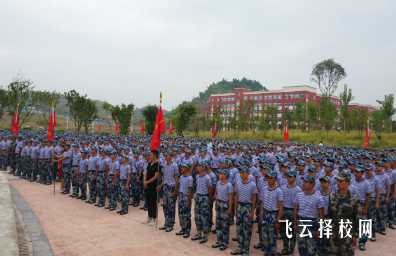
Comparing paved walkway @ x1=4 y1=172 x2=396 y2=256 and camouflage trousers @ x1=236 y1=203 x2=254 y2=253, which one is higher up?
camouflage trousers @ x1=236 y1=203 x2=254 y2=253

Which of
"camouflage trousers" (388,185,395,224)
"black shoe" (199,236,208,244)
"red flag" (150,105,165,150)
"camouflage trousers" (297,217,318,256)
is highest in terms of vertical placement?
"red flag" (150,105,165,150)

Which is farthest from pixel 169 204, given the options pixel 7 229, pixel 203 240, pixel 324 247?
pixel 324 247

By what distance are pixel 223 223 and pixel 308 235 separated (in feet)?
5.96

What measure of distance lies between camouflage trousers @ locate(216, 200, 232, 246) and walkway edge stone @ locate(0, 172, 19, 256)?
3726 millimetres

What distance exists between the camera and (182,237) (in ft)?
21.3

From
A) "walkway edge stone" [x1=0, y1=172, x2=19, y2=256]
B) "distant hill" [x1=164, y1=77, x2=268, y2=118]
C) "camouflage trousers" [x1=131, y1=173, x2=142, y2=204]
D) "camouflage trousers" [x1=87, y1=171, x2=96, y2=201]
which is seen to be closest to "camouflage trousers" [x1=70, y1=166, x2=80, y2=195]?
"camouflage trousers" [x1=87, y1=171, x2=96, y2=201]

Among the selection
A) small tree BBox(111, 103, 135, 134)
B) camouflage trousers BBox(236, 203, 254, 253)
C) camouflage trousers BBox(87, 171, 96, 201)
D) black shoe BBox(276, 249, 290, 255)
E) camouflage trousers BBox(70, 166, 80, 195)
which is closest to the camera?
camouflage trousers BBox(236, 203, 254, 253)

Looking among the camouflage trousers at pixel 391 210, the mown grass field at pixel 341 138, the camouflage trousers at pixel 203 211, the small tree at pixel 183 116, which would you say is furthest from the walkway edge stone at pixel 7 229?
the small tree at pixel 183 116

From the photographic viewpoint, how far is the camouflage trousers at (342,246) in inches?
156

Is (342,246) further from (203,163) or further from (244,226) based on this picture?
(203,163)

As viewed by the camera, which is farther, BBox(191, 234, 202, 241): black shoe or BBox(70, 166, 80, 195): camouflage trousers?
BBox(70, 166, 80, 195): camouflage trousers

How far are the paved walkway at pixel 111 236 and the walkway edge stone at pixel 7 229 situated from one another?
1.17m

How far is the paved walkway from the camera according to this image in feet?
18.5

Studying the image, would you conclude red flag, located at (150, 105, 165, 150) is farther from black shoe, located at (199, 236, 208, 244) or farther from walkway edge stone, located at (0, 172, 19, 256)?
walkway edge stone, located at (0, 172, 19, 256)
